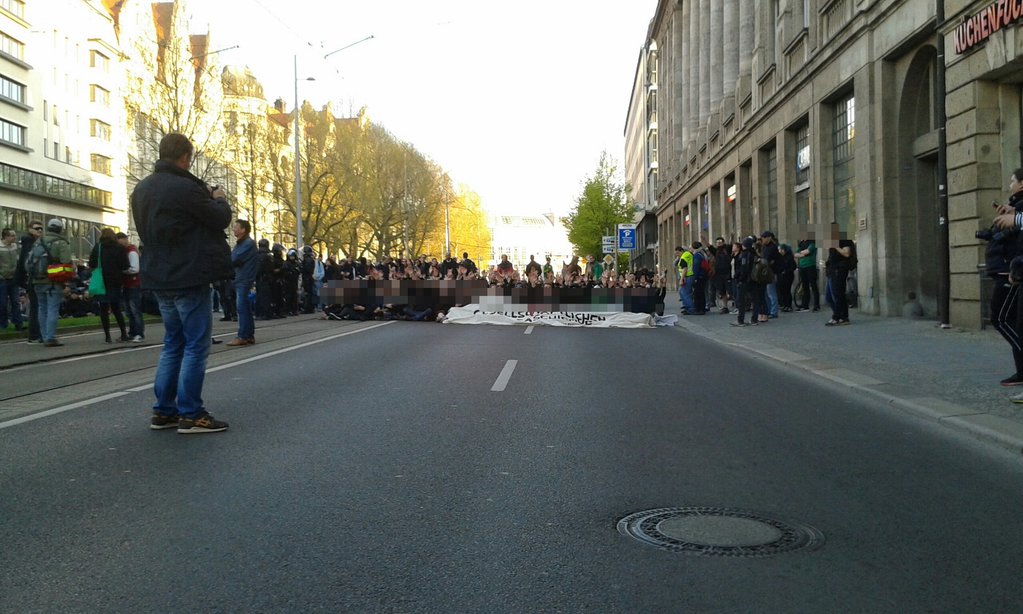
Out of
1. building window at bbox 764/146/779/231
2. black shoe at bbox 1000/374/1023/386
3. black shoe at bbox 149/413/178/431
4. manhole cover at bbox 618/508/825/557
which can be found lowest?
manhole cover at bbox 618/508/825/557

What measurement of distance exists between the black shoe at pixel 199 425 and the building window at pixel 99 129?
58560mm

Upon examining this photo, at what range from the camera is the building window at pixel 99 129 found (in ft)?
190

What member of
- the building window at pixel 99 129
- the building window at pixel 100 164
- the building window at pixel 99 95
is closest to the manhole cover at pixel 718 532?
the building window at pixel 100 164

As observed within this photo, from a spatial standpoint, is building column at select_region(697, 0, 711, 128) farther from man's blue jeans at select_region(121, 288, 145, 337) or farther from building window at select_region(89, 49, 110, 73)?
building window at select_region(89, 49, 110, 73)

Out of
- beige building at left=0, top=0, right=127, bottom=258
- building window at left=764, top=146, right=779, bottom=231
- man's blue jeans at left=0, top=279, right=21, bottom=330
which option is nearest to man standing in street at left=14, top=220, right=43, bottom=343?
man's blue jeans at left=0, top=279, right=21, bottom=330

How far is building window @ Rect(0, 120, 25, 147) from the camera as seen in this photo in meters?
47.2

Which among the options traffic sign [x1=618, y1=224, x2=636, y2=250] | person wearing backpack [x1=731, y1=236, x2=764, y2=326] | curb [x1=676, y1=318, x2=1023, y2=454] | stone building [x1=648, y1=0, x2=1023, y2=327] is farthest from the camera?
traffic sign [x1=618, y1=224, x2=636, y2=250]

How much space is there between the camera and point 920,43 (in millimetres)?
16469

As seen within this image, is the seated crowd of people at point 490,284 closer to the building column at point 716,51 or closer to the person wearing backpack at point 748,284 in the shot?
the person wearing backpack at point 748,284


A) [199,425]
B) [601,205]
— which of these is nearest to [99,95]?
[601,205]

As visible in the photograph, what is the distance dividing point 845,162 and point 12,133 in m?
44.9

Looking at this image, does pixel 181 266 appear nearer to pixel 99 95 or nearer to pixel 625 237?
pixel 625 237

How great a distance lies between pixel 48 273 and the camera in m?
13.3

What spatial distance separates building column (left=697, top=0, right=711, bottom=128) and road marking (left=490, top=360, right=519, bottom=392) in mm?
32981
